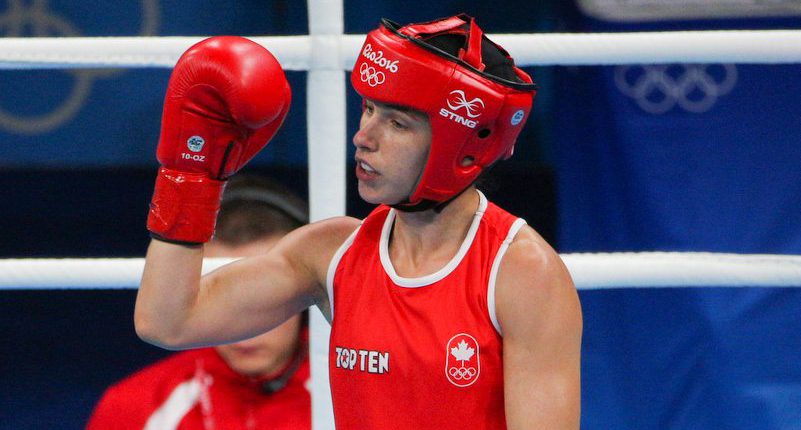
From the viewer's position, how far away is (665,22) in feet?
8.12

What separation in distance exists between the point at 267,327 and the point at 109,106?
7.48 ft

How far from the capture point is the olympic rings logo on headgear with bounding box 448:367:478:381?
1.50m

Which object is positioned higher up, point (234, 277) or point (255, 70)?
point (255, 70)

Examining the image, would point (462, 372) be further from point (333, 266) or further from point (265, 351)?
point (265, 351)

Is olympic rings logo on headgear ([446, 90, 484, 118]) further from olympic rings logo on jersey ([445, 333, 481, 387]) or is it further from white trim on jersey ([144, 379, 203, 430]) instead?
white trim on jersey ([144, 379, 203, 430])

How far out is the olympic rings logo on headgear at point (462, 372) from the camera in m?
1.50

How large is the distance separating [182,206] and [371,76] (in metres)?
0.33

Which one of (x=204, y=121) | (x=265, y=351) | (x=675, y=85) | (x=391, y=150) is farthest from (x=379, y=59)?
(x=675, y=85)

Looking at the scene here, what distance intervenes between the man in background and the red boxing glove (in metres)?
0.70

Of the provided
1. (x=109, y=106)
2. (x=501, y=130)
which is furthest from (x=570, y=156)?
(x=109, y=106)

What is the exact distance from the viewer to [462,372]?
1.50 m

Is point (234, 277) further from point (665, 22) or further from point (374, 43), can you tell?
point (665, 22)

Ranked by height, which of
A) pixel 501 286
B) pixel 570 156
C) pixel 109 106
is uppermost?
pixel 501 286

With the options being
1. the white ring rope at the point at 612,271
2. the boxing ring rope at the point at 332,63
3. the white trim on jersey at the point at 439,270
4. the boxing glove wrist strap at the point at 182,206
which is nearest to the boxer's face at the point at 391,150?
the white trim on jersey at the point at 439,270
